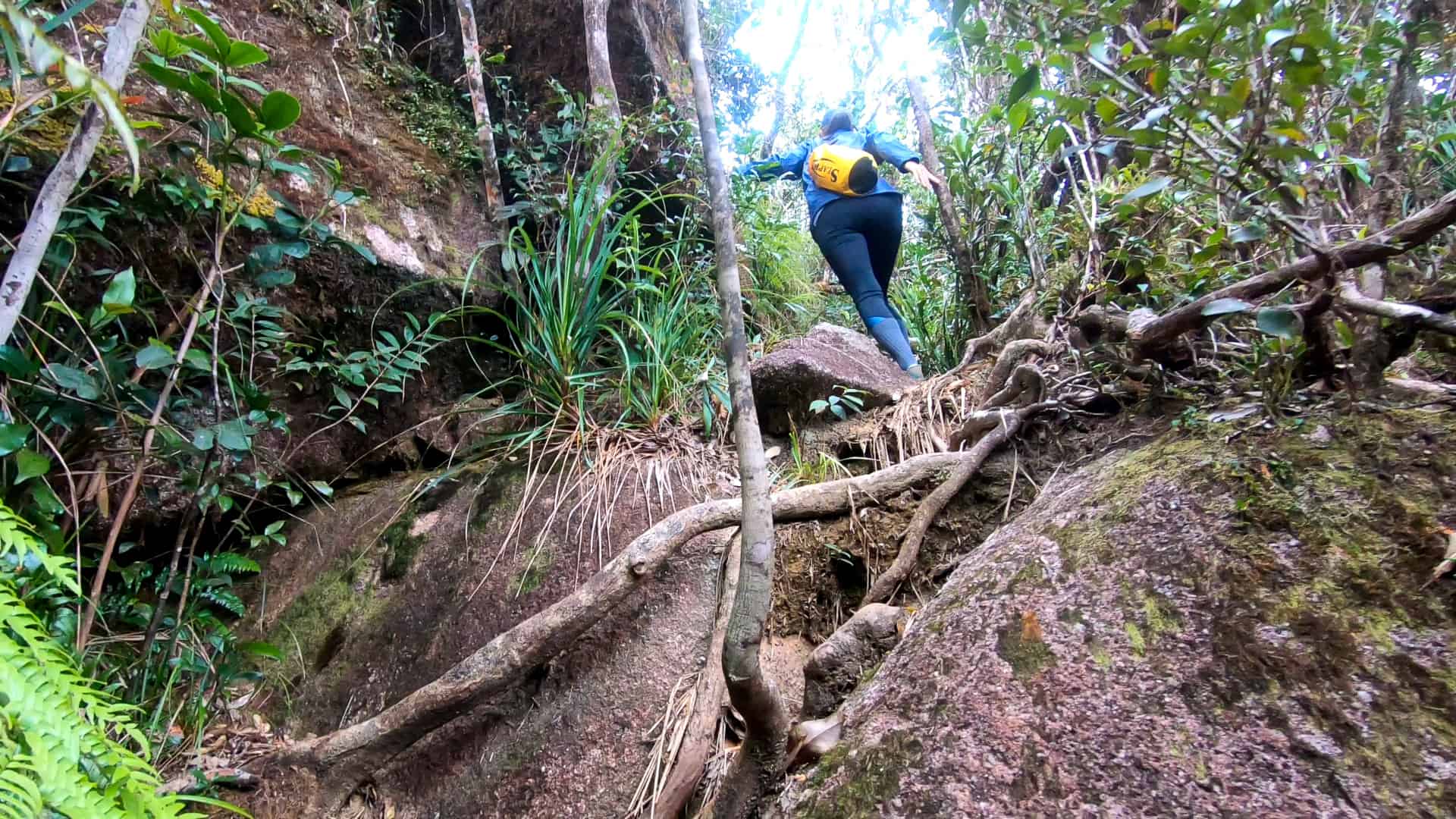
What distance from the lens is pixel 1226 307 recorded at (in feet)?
3.40

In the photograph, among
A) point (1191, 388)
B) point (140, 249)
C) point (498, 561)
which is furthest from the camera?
point (498, 561)

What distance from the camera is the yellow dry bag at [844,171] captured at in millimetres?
3143

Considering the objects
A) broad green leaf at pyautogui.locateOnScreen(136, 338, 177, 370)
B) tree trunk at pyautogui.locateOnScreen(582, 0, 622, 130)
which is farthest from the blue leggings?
broad green leaf at pyautogui.locateOnScreen(136, 338, 177, 370)

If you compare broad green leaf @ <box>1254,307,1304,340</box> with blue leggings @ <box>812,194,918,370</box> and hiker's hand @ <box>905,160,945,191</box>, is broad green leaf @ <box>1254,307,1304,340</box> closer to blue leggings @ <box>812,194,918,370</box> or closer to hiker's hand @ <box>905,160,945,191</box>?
blue leggings @ <box>812,194,918,370</box>

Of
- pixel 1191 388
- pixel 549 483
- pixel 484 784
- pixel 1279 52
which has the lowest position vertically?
pixel 484 784

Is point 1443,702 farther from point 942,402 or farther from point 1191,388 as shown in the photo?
point 942,402

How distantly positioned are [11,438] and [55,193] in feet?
1.99

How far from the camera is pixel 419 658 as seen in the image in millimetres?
1991

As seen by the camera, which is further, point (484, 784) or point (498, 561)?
point (498, 561)

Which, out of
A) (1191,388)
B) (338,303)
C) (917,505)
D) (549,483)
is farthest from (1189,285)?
(338,303)

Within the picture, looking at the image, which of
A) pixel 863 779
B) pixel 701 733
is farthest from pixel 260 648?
pixel 863 779

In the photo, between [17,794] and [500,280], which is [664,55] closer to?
[500,280]

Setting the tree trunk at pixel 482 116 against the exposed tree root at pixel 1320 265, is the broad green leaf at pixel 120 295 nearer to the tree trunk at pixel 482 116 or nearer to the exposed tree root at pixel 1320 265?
the tree trunk at pixel 482 116

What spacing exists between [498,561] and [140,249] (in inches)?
56.9
